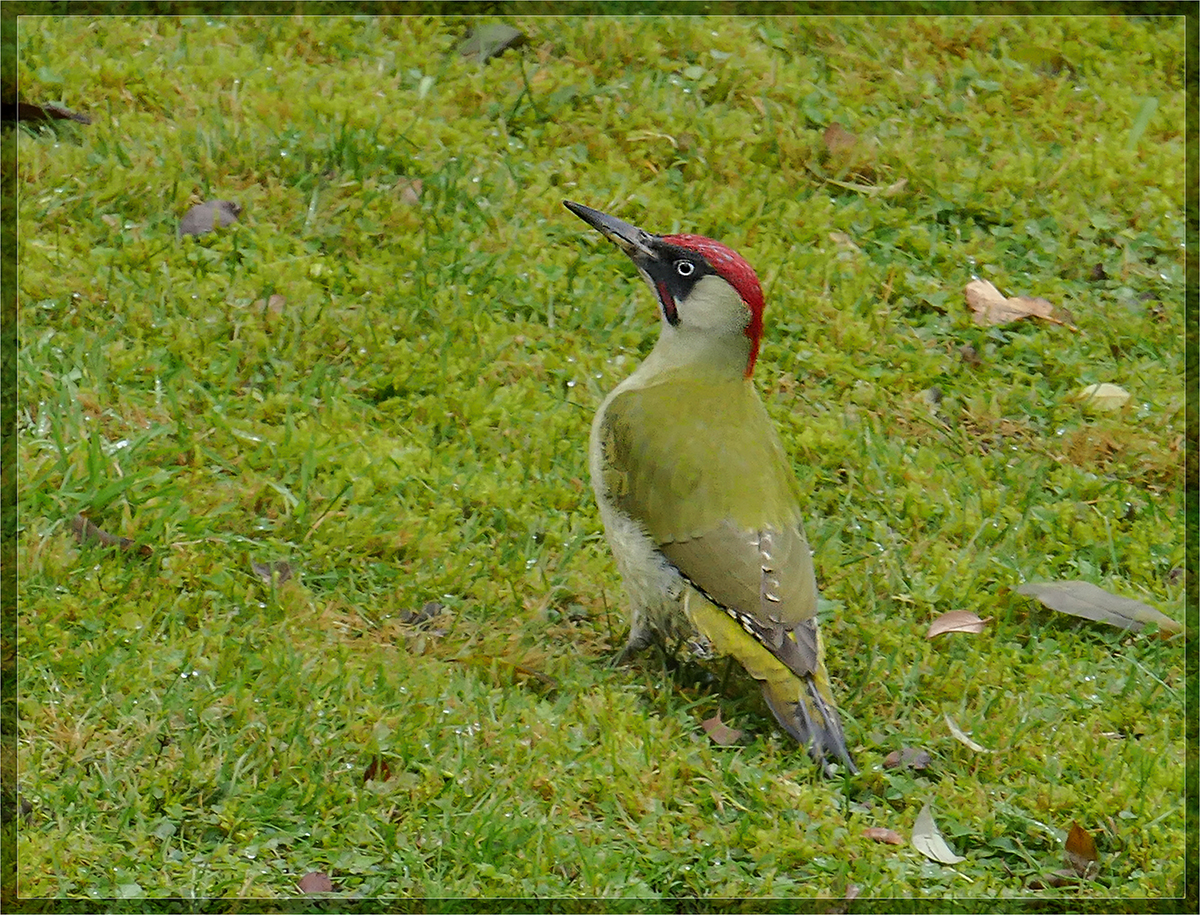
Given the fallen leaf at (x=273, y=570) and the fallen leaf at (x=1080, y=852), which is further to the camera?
the fallen leaf at (x=273, y=570)

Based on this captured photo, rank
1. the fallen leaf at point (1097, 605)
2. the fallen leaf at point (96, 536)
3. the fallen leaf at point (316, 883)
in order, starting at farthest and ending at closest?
the fallen leaf at point (1097, 605), the fallen leaf at point (96, 536), the fallen leaf at point (316, 883)

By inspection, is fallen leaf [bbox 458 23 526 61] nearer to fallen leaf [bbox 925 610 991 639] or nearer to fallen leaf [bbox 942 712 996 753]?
fallen leaf [bbox 925 610 991 639]

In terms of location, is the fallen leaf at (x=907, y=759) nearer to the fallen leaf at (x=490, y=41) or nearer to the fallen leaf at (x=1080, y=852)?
the fallen leaf at (x=1080, y=852)

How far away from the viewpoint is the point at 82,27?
6492mm

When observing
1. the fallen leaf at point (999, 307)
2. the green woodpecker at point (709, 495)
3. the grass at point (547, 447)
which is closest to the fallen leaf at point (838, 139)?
the grass at point (547, 447)

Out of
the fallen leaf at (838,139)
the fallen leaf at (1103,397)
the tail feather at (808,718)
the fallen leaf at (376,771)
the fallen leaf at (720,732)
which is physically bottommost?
the fallen leaf at (376,771)

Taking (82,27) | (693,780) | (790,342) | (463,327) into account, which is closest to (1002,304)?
(790,342)

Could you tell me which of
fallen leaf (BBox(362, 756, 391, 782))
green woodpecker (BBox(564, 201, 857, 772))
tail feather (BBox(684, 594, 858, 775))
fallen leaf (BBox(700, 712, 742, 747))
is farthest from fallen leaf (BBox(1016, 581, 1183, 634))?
fallen leaf (BBox(362, 756, 391, 782))

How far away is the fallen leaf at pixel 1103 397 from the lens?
19.2 feet

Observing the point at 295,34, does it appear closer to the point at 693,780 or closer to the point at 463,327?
the point at 463,327

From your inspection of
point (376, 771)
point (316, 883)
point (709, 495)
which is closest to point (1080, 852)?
point (709, 495)

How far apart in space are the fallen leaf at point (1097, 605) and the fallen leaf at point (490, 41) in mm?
3335

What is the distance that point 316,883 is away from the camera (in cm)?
382

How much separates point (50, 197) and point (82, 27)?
109 centimetres
